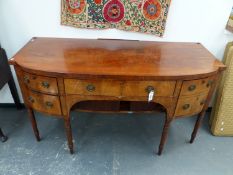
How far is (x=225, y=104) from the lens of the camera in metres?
1.60

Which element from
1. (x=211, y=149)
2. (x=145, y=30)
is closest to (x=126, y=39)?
(x=145, y=30)

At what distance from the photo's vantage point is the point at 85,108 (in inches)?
54.5

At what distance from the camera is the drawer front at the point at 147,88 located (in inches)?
44.9

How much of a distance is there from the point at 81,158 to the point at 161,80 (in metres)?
0.84

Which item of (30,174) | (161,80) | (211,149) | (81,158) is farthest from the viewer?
(211,149)

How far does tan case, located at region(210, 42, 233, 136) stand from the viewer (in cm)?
151

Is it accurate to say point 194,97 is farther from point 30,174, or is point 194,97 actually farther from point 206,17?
point 30,174

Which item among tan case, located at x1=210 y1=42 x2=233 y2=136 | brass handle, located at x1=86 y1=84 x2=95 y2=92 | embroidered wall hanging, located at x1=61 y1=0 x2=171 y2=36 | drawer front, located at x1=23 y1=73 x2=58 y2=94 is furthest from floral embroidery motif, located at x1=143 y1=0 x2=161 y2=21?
drawer front, located at x1=23 y1=73 x2=58 y2=94

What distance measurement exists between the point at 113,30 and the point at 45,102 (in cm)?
74

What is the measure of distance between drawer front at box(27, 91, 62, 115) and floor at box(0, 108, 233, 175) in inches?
16.6

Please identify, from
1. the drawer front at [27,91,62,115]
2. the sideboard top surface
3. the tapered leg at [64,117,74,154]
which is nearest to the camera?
the sideboard top surface

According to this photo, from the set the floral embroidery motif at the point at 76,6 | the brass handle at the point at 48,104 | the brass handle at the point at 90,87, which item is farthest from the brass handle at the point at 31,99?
the floral embroidery motif at the point at 76,6

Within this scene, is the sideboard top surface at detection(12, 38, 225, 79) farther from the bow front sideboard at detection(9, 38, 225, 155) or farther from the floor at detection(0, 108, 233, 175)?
the floor at detection(0, 108, 233, 175)

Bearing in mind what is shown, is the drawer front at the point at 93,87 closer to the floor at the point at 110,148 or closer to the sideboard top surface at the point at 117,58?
the sideboard top surface at the point at 117,58
